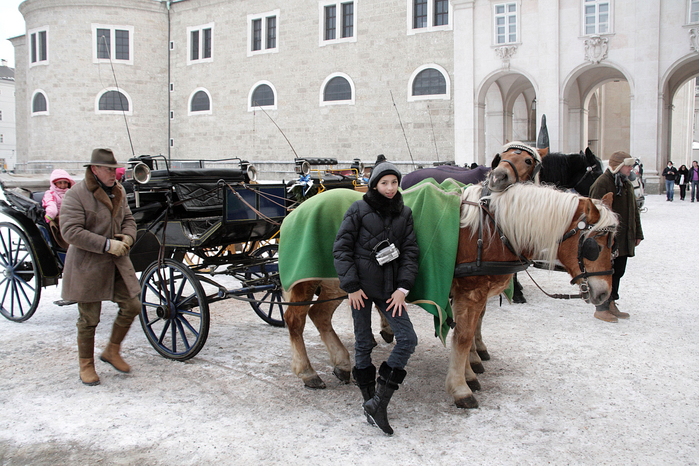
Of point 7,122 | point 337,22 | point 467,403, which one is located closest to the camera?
point 467,403

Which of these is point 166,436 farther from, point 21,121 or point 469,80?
point 21,121

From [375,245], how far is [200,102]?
30745 mm

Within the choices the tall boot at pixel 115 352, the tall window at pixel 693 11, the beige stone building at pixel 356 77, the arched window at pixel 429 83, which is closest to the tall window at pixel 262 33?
the beige stone building at pixel 356 77

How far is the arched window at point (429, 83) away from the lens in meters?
24.1

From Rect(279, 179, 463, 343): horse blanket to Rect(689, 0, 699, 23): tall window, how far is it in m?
19.6

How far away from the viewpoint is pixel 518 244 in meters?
3.44

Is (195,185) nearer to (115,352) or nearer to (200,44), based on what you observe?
(115,352)

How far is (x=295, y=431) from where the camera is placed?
3.19 meters

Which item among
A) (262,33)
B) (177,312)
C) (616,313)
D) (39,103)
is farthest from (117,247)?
(39,103)

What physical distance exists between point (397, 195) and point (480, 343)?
1870 mm

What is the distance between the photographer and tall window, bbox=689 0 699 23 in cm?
1831

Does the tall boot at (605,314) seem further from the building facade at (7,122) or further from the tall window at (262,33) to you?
the building facade at (7,122)

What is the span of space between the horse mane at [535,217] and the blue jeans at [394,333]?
0.81m

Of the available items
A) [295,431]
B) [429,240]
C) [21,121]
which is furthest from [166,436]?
[21,121]
